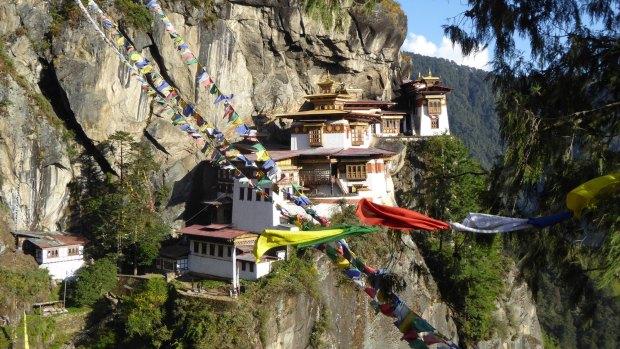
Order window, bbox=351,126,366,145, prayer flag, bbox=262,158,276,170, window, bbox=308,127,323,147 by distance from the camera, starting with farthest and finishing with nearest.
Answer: window, bbox=351,126,366,145 → window, bbox=308,127,323,147 → prayer flag, bbox=262,158,276,170

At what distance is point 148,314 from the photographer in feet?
74.2

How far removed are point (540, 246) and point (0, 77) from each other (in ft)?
85.4

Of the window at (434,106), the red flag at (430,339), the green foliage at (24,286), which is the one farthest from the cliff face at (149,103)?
the red flag at (430,339)

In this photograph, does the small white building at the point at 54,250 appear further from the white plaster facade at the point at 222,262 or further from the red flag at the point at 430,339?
the red flag at the point at 430,339

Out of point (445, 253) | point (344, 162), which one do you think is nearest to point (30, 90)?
point (344, 162)

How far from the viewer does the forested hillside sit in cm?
12394

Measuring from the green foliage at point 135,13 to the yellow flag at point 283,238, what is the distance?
25.9 meters

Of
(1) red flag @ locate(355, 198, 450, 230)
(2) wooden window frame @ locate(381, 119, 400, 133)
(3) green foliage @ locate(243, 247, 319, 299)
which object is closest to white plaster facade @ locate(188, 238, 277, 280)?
(3) green foliage @ locate(243, 247, 319, 299)

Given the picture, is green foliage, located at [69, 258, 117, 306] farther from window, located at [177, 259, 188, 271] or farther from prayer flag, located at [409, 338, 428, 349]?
prayer flag, located at [409, 338, 428, 349]

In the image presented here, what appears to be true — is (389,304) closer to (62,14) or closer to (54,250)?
(54,250)

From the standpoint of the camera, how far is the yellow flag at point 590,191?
638cm

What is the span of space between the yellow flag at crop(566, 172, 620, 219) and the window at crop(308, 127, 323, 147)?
24.7 meters

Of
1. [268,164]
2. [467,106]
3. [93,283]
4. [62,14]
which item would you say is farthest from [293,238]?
[467,106]

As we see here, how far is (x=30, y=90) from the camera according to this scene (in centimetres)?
2905
